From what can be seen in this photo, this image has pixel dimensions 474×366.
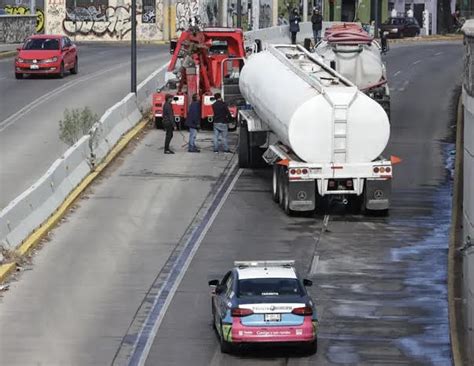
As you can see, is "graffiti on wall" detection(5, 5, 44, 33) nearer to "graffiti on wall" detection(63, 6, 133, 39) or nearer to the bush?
"graffiti on wall" detection(63, 6, 133, 39)

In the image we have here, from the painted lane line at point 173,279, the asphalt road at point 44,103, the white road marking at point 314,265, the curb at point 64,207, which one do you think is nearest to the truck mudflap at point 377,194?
the painted lane line at point 173,279

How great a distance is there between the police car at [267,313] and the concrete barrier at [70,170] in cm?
804

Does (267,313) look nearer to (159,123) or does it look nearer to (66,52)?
(159,123)

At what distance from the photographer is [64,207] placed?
35750mm

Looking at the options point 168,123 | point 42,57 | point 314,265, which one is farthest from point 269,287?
point 42,57

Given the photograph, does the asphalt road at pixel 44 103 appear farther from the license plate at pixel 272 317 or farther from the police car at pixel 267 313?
the license plate at pixel 272 317

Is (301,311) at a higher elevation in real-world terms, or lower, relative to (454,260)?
higher

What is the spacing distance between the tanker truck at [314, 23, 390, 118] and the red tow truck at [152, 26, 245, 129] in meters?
3.24

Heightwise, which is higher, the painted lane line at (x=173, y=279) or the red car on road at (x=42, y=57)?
the red car on road at (x=42, y=57)

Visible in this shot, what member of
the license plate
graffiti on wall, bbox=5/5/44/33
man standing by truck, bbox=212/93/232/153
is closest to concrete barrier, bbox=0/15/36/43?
graffiti on wall, bbox=5/5/44/33

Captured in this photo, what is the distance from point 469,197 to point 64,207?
41.0 feet

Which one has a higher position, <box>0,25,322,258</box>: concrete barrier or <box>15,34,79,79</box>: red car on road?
<box>15,34,79,79</box>: red car on road

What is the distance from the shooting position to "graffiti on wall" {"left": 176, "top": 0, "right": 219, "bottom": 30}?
94812 millimetres

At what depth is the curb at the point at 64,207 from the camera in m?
29.7
